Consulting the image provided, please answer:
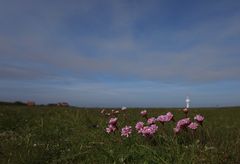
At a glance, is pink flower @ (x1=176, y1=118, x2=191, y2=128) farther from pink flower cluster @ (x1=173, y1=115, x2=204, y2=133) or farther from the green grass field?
the green grass field

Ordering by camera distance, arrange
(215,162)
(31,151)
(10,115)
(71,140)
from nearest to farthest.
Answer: (215,162) → (31,151) → (71,140) → (10,115)

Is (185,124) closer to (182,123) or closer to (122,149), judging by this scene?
(182,123)

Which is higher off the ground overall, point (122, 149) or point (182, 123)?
point (182, 123)

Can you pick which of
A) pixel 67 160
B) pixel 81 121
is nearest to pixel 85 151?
pixel 67 160

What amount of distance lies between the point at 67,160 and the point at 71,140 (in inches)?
78.9

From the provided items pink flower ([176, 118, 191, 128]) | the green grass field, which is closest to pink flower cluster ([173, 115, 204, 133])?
pink flower ([176, 118, 191, 128])

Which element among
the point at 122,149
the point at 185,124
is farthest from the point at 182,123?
the point at 122,149

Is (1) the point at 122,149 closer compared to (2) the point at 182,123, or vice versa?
(2) the point at 182,123

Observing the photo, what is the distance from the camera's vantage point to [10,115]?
19.6 metres

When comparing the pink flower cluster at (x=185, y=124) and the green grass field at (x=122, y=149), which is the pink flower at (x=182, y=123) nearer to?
the pink flower cluster at (x=185, y=124)

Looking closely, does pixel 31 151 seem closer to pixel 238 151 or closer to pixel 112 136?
pixel 112 136

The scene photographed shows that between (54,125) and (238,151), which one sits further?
(54,125)

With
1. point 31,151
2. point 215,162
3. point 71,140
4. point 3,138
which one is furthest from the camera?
point 3,138

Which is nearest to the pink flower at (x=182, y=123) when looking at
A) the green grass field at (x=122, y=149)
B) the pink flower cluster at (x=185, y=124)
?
the pink flower cluster at (x=185, y=124)
